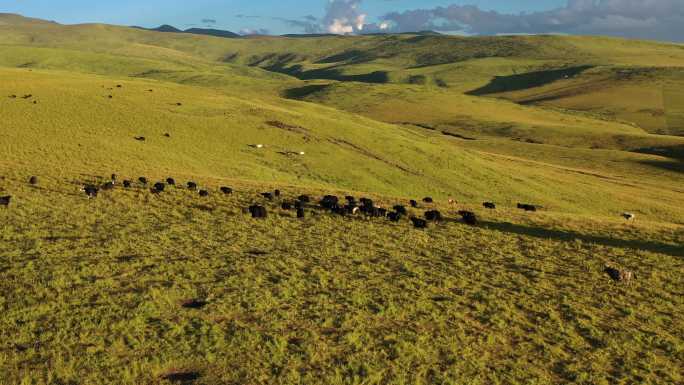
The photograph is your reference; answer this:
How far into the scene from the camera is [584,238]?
2698 centimetres

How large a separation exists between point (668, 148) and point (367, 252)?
101m

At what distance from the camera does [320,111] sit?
9425cm

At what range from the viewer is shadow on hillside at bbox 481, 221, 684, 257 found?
84.0ft

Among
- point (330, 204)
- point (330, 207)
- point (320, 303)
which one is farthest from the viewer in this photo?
point (330, 204)

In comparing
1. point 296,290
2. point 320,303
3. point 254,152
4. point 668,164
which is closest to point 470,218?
point 296,290

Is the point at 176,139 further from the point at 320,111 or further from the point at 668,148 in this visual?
the point at 668,148

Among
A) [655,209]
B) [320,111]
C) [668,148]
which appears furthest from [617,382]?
[668,148]

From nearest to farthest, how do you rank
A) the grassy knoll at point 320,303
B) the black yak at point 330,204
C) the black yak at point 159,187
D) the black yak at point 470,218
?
the grassy knoll at point 320,303 < the black yak at point 470,218 < the black yak at point 330,204 < the black yak at point 159,187

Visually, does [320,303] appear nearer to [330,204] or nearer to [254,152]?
[330,204]

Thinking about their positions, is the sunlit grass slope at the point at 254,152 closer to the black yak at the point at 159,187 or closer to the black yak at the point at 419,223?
the black yak at the point at 159,187

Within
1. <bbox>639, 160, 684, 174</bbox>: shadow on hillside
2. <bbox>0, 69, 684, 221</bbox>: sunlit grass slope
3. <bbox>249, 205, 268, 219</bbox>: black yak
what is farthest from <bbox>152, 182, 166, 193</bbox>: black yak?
<bbox>639, 160, 684, 174</bbox>: shadow on hillside

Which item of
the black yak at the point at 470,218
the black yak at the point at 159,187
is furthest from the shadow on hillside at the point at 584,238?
the black yak at the point at 159,187

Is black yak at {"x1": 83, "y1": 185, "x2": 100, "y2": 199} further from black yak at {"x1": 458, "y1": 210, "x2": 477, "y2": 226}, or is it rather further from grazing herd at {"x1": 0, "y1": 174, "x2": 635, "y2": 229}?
black yak at {"x1": 458, "y1": 210, "x2": 477, "y2": 226}

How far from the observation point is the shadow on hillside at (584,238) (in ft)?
84.0
